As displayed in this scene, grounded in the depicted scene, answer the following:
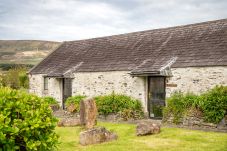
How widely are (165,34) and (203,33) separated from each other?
115 inches

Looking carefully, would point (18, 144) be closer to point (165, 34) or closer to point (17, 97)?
point (17, 97)

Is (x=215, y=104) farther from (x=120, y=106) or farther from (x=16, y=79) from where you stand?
(x=16, y=79)

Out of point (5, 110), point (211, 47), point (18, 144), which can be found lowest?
point (18, 144)

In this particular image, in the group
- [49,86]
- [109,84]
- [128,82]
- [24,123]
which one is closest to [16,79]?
[49,86]

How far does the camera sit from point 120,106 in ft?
66.8

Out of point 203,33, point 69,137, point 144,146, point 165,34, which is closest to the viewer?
point 144,146

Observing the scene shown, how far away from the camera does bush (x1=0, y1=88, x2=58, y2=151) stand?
7836mm

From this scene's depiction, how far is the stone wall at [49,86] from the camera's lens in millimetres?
26578

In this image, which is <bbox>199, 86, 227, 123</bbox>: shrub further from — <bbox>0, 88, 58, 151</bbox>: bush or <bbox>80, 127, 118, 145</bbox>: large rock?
<bbox>0, 88, 58, 151</bbox>: bush

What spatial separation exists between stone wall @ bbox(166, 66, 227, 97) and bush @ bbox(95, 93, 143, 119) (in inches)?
84.1

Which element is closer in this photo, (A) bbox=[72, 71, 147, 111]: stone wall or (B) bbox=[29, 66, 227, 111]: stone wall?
(B) bbox=[29, 66, 227, 111]: stone wall

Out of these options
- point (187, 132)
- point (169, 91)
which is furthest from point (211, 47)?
point (187, 132)

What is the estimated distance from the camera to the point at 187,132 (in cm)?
1511

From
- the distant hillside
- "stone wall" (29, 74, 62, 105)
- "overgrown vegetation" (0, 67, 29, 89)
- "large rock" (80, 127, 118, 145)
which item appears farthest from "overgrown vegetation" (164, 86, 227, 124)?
the distant hillside
